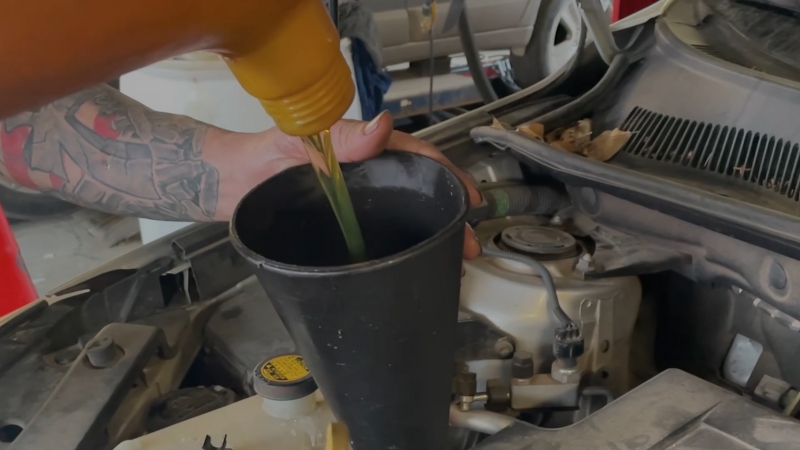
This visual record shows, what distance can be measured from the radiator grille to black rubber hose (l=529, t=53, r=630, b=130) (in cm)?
8

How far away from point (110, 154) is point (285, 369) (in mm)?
419

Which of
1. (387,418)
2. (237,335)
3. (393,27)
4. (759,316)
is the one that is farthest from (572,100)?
(393,27)

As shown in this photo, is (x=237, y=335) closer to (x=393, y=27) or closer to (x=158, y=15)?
(x=158, y=15)

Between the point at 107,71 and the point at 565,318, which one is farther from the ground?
the point at 107,71

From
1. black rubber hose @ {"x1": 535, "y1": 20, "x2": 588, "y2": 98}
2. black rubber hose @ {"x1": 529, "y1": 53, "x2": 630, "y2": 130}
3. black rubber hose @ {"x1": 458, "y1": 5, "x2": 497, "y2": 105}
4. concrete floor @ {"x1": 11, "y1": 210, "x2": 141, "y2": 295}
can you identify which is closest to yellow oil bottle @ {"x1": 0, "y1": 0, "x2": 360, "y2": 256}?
black rubber hose @ {"x1": 529, "y1": 53, "x2": 630, "y2": 130}

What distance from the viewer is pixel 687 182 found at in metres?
0.77

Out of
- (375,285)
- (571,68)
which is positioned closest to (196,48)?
(375,285)

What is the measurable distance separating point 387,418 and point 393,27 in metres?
2.12

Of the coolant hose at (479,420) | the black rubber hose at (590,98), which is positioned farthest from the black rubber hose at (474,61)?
the coolant hose at (479,420)

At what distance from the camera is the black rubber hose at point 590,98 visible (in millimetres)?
956

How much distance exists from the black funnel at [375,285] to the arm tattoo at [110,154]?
35 centimetres

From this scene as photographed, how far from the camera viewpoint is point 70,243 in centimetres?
238

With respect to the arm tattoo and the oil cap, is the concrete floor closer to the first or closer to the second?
the arm tattoo

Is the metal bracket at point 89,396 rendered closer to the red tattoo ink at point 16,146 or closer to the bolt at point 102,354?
the bolt at point 102,354
